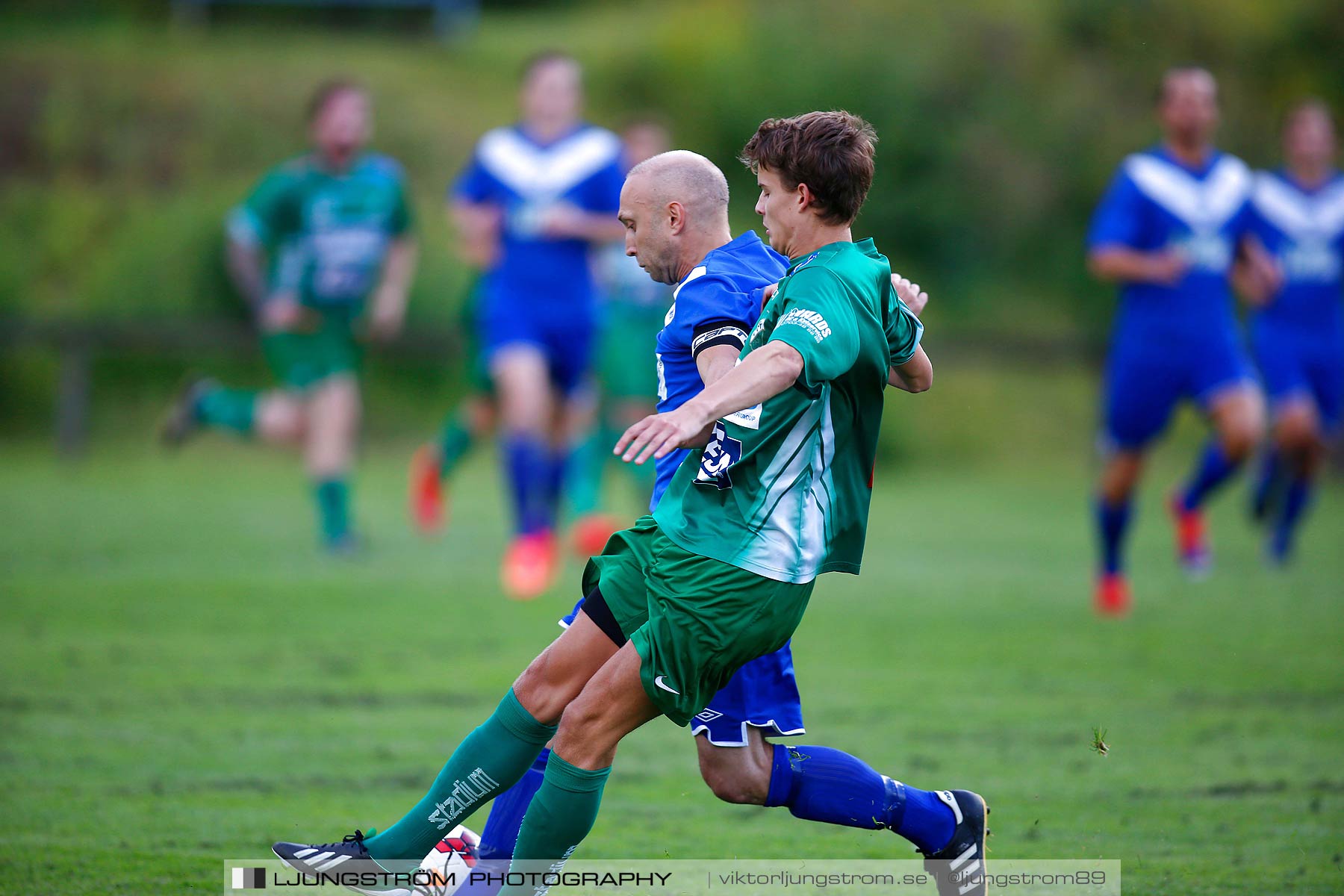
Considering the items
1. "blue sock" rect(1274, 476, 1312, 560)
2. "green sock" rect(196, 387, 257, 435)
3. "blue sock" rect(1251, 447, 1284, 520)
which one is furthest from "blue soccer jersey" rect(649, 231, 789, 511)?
"blue sock" rect(1251, 447, 1284, 520)

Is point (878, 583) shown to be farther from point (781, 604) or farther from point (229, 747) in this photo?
point (781, 604)

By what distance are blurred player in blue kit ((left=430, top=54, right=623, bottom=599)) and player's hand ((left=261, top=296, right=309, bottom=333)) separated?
1.30m

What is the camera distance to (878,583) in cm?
877

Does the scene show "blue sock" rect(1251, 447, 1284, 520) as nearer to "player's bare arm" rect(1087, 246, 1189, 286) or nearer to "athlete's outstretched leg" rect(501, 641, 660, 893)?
"player's bare arm" rect(1087, 246, 1189, 286)

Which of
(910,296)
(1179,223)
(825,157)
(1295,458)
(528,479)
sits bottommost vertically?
(528,479)

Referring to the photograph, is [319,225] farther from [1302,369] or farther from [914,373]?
[914,373]

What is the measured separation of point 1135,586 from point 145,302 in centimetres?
1155

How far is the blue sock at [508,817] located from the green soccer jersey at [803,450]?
0.71 meters

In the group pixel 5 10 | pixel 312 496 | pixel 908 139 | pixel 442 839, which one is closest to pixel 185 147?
pixel 5 10

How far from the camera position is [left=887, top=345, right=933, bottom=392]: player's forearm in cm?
324

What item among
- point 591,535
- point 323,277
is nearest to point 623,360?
point 591,535

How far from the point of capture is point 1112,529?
7.68m

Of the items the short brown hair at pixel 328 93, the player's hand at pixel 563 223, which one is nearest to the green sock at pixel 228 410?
the short brown hair at pixel 328 93

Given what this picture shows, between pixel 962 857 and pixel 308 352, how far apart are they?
6.65 meters
